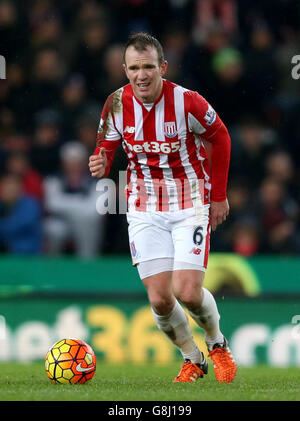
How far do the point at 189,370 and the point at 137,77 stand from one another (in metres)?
1.92

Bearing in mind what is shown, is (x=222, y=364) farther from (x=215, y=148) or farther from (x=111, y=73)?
(x=111, y=73)

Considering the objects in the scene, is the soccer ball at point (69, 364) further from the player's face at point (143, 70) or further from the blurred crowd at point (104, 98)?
the blurred crowd at point (104, 98)

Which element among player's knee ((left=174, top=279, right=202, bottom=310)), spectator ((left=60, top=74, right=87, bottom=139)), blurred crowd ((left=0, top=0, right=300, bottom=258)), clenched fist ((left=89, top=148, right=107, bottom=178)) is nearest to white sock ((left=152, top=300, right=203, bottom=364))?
player's knee ((left=174, top=279, right=202, bottom=310))

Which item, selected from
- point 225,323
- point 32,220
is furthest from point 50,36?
point 225,323

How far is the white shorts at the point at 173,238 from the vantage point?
558 cm

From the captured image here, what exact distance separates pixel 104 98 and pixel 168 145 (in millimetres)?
4410

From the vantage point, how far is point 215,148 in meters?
5.73

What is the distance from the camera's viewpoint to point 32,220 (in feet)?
29.3

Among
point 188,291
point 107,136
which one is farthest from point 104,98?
point 188,291

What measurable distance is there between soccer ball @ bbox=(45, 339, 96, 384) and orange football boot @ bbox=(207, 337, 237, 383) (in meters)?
0.81

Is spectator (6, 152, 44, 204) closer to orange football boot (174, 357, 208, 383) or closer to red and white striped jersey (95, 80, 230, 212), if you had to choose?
red and white striped jersey (95, 80, 230, 212)

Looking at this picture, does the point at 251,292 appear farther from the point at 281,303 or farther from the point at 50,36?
the point at 50,36

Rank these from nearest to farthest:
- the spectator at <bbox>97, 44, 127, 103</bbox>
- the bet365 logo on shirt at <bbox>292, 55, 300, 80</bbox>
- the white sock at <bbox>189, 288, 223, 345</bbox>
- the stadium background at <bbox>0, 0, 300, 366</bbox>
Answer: the white sock at <bbox>189, 288, 223, 345</bbox>
the stadium background at <bbox>0, 0, 300, 366</bbox>
the spectator at <bbox>97, 44, 127, 103</bbox>
the bet365 logo on shirt at <bbox>292, 55, 300, 80</bbox>

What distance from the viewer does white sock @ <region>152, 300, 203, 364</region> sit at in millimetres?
5715
